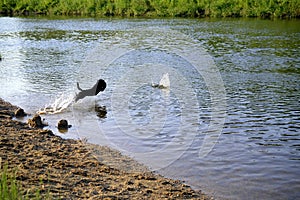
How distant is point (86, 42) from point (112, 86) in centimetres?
1711

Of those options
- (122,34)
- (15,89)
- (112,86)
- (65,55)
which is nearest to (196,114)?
(112,86)

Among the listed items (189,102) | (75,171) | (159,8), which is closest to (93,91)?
(189,102)

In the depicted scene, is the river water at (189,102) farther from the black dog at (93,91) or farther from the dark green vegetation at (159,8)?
the dark green vegetation at (159,8)

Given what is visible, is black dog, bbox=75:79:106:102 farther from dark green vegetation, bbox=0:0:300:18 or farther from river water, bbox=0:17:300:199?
dark green vegetation, bbox=0:0:300:18

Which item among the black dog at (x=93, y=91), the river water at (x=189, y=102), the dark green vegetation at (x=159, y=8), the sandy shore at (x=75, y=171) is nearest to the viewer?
the sandy shore at (x=75, y=171)

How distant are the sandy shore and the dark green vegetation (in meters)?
48.7

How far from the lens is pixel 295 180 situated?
893 centimetres

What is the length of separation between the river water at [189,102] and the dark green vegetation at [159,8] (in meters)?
23.4

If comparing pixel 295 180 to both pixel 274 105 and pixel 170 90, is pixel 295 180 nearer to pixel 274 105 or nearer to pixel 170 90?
pixel 274 105

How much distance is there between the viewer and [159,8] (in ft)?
208

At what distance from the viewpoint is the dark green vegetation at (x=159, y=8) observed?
181 feet

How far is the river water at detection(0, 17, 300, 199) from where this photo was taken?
9.65m

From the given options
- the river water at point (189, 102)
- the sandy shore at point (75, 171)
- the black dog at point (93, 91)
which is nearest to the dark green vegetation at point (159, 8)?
the river water at point (189, 102)

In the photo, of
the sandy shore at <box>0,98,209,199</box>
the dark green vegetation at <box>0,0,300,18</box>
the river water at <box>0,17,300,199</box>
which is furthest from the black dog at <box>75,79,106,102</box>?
the dark green vegetation at <box>0,0,300,18</box>
